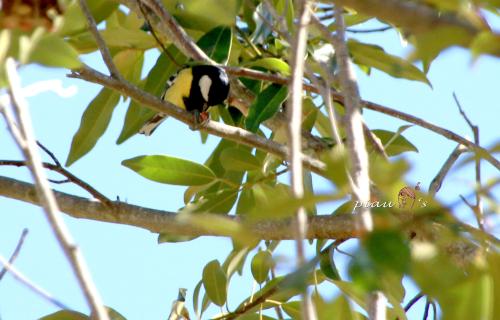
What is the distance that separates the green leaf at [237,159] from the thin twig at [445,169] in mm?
397

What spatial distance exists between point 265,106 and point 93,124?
57 centimetres

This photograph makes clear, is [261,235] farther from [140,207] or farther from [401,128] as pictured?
[401,128]

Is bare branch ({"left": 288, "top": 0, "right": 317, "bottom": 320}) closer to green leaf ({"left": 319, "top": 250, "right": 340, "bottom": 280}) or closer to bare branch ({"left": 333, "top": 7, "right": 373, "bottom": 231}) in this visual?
bare branch ({"left": 333, "top": 7, "right": 373, "bottom": 231})

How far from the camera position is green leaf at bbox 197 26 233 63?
2084mm

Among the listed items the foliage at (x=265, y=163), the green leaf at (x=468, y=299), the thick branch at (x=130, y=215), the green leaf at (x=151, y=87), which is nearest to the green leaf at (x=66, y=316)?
the foliage at (x=265, y=163)

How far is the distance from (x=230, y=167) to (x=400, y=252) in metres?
1.31

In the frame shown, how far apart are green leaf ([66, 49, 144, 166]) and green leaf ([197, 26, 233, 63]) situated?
32 cm

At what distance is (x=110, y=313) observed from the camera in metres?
1.87

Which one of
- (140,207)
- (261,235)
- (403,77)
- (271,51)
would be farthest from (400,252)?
(271,51)

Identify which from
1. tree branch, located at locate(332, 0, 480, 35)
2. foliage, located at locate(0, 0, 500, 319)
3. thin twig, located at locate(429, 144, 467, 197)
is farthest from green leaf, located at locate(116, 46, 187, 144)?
tree branch, located at locate(332, 0, 480, 35)

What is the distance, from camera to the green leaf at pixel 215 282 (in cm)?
203

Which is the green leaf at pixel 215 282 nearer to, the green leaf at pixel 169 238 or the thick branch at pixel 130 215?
the green leaf at pixel 169 238

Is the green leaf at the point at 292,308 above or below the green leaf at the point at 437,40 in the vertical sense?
above

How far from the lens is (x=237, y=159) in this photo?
6.34ft
